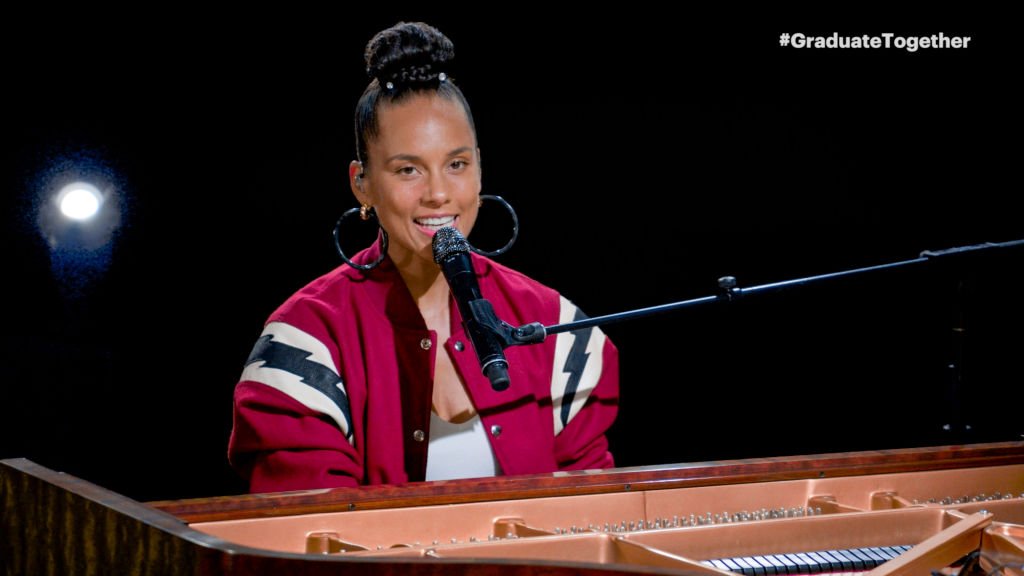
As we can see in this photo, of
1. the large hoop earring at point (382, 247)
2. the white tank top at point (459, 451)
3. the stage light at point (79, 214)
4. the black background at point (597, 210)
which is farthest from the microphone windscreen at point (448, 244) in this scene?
the stage light at point (79, 214)

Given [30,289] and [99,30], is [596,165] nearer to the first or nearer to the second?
[99,30]

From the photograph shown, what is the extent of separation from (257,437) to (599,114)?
162 cm

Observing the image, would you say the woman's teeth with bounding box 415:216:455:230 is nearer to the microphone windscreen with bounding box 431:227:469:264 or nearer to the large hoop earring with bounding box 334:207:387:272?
the large hoop earring with bounding box 334:207:387:272

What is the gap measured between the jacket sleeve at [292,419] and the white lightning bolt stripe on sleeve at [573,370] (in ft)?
1.86

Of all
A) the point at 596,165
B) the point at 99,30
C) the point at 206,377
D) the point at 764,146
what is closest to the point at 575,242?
the point at 596,165

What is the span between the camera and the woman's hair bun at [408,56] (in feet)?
8.89

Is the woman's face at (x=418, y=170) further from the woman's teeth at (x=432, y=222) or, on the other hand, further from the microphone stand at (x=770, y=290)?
the microphone stand at (x=770, y=290)

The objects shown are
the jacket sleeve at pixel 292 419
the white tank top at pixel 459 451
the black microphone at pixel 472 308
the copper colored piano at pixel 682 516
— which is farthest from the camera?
the white tank top at pixel 459 451

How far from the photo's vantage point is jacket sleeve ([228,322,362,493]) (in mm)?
2381

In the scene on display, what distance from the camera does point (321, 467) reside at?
236 centimetres

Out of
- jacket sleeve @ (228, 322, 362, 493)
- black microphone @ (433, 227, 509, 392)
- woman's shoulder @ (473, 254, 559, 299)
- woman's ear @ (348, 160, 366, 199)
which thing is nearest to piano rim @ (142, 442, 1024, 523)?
black microphone @ (433, 227, 509, 392)

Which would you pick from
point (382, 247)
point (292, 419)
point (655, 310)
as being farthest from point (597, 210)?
point (292, 419)

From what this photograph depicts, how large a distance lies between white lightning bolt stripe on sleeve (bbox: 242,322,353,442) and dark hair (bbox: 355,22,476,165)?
614 mm

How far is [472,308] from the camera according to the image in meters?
2.04
